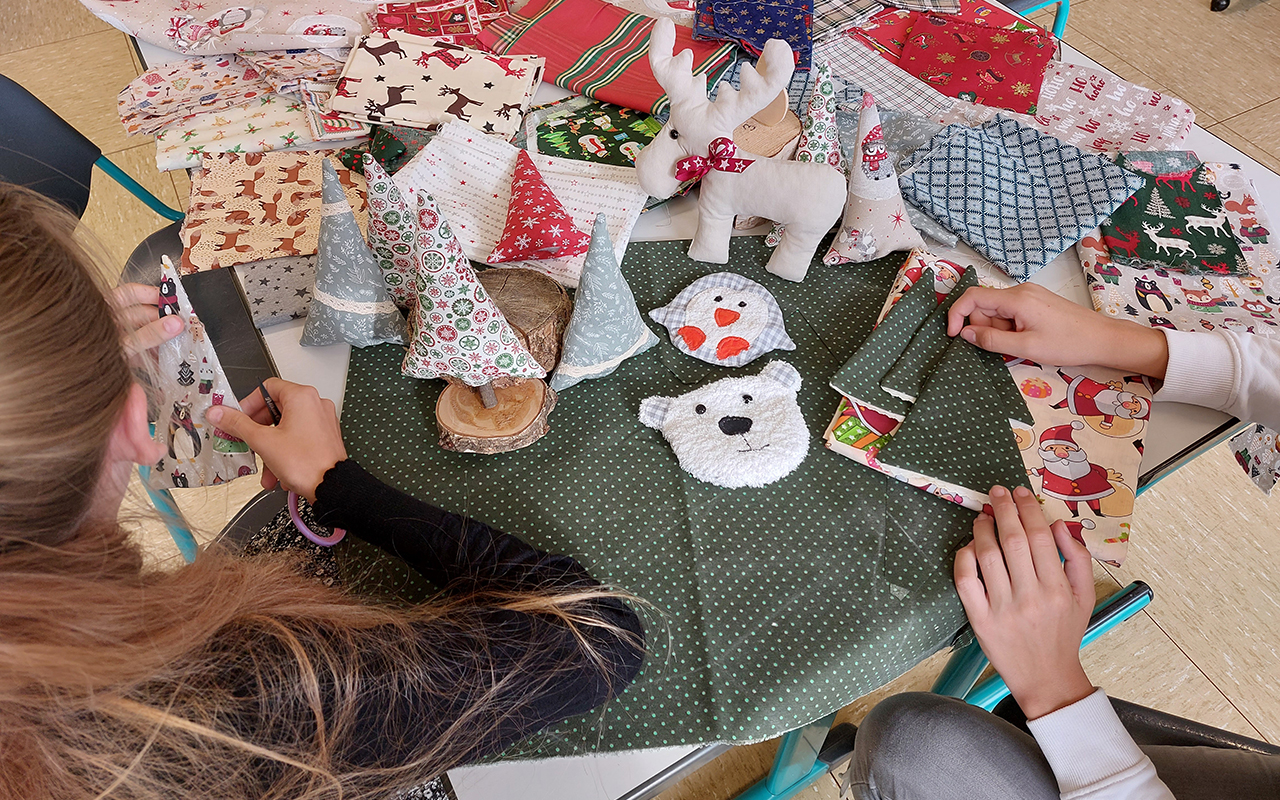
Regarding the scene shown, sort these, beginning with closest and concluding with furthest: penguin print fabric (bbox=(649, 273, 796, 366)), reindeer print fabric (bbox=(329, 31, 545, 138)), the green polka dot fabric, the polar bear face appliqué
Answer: the green polka dot fabric
the polar bear face appliqué
penguin print fabric (bbox=(649, 273, 796, 366))
reindeer print fabric (bbox=(329, 31, 545, 138))

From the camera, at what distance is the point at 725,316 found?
0.95 m

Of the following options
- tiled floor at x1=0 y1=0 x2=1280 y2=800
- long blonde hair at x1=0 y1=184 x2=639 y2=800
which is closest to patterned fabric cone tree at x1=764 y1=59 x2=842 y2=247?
long blonde hair at x1=0 y1=184 x2=639 y2=800

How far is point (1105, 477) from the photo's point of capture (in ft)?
2.68

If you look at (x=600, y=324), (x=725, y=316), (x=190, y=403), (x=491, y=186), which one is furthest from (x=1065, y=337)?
(x=190, y=403)

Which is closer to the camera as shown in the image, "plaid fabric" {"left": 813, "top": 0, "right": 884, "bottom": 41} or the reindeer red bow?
the reindeer red bow

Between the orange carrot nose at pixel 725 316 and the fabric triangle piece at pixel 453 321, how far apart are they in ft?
0.77

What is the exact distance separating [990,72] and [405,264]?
975 millimetres

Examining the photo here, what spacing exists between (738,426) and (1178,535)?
3.88 ft

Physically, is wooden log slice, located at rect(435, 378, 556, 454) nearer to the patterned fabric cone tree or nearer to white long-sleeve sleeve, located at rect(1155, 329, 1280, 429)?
the patterned fabric cone tree

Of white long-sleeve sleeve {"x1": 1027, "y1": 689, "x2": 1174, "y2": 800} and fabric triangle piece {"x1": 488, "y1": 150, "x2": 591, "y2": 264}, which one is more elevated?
fabric triangle piece {"x1": 488, "y1": 150, "x2": 591, "y2": 264}

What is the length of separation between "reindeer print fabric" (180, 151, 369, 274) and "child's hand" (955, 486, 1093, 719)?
34.0 inches

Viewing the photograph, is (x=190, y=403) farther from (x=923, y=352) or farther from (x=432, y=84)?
(x=923, y=352)

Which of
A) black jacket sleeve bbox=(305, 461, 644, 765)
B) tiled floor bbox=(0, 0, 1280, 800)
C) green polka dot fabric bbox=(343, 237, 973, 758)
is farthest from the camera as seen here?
tiled floor bbox=(0, 0, 1280, 800)

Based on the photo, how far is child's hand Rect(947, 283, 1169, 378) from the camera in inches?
34.5
